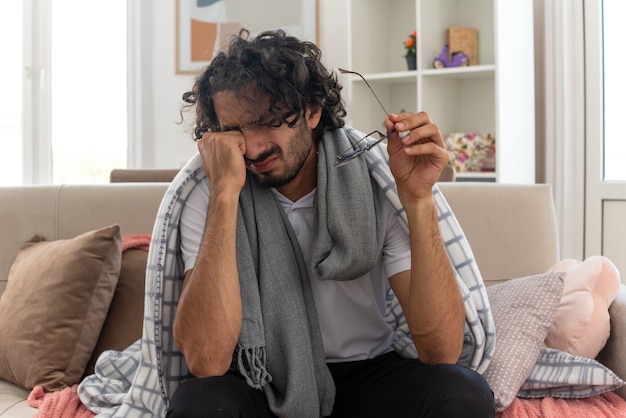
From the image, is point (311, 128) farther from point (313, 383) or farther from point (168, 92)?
point (168, 92)

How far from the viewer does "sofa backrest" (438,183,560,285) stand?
2215 mm

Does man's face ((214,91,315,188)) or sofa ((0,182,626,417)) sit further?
sofa ((0,182,626,417))

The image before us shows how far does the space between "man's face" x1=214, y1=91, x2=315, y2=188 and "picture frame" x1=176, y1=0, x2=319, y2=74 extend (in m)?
2.93

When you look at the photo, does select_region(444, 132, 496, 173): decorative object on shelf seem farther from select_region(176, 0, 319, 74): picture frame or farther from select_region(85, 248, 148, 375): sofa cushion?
select_region(85, 248, 148, 375): sofa cushion

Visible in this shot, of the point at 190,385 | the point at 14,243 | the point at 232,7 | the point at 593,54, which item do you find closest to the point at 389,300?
the point at 190,385

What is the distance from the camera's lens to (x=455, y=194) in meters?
2.23

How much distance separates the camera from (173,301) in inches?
68.9

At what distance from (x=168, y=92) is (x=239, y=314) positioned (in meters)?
3.41

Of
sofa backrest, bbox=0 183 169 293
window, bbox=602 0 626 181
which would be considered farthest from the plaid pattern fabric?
window, bbox=602 0 626 181

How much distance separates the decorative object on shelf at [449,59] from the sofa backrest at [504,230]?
67.0 inches

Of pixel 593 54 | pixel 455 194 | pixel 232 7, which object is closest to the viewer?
pixel 455 194

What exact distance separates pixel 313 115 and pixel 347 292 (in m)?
0.42

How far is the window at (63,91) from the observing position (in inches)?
188

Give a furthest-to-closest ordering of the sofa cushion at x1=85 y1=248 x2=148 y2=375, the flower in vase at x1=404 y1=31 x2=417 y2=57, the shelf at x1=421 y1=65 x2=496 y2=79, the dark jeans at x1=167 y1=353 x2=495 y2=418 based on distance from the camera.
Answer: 1. the flower in vase at x1=404 y1=31 x2=417 y2=57
2. the shelf at x1=421 y1=65 x2=496 y2=79
3. the sofa cushion at x1=85 y1=248 x2=148 y2=375
4. the dark jeans at x1=167 y1=353 x2=495 y2=418
